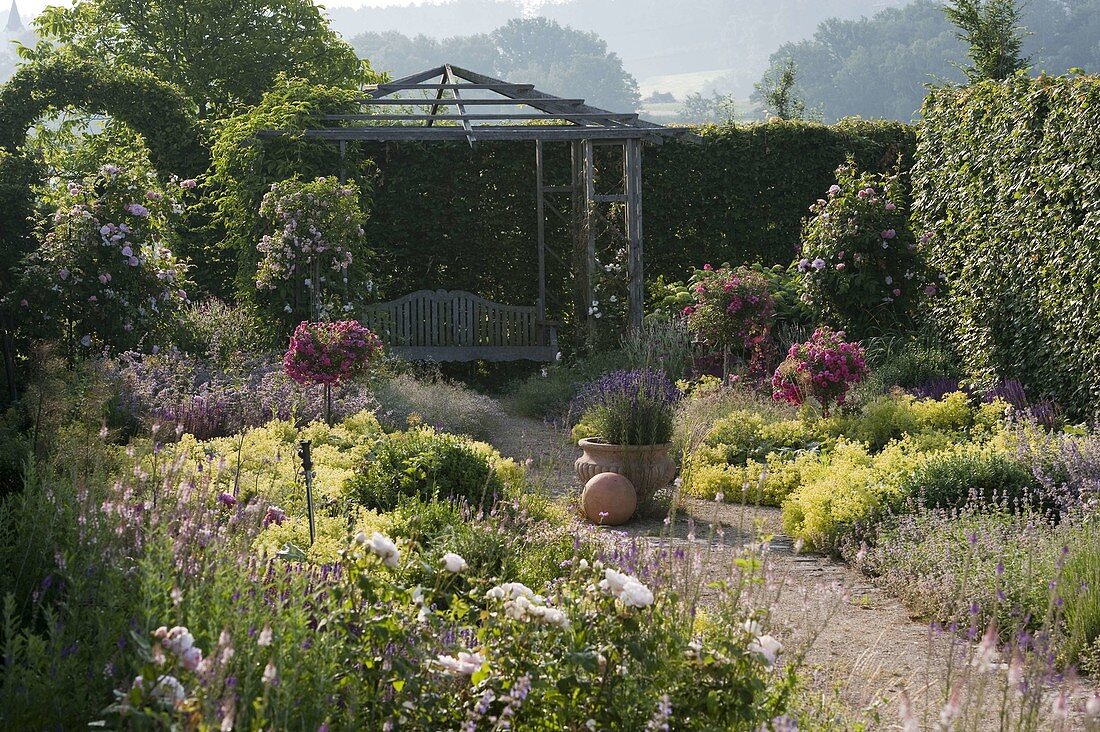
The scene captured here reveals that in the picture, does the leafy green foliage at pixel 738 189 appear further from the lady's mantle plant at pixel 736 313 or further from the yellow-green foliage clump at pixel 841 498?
the yellow-green foliage clump at pixel 841 498

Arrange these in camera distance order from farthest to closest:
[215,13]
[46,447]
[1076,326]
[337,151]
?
[215,13] < [337,151] < [1076,326] < [46,447]

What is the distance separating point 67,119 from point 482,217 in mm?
9760

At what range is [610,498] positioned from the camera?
589 centimetres

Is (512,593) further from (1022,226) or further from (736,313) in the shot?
(736,313)

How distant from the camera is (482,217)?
12609 millimetres

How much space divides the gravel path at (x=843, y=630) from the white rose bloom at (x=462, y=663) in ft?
2.27

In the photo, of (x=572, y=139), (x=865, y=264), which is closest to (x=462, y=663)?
(x=865, y=264)

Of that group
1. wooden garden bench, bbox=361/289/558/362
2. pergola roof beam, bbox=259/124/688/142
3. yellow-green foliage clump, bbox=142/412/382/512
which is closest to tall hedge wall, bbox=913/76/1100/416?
pergola roof beam, bbox=259/124/688/142

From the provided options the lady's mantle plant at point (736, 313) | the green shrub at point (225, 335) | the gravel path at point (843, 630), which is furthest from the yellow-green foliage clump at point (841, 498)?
the green shrub at point (225, 335)

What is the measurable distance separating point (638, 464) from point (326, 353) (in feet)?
7.87

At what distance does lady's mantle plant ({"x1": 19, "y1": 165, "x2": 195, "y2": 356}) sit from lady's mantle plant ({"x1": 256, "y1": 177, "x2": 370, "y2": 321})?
106 centimetres

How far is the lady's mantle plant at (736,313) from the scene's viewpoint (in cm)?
948

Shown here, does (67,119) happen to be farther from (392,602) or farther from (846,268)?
(392,602)

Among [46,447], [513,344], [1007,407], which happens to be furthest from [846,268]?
[46,447]
